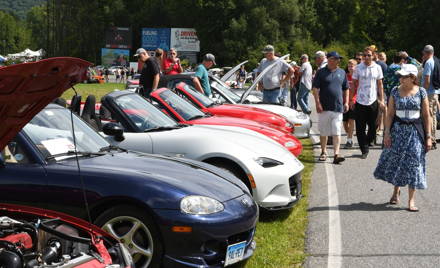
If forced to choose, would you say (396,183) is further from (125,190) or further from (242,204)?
(125,190)

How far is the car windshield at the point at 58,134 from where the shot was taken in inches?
218

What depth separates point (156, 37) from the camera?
8875 centimetres

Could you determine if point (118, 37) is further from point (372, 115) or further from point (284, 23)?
point (372, 115)

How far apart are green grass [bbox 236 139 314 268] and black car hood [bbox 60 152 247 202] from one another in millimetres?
671

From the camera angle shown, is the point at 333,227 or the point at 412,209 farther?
the point at 412,209

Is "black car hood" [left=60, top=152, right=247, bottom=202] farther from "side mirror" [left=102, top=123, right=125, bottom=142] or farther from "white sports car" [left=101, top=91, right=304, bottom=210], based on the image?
"white sports car" [left=101, top=91, right=304, bottom=210]

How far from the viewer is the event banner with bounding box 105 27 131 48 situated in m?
92.9

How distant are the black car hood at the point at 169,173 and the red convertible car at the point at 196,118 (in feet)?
10.9

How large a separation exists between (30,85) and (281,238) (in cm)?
374

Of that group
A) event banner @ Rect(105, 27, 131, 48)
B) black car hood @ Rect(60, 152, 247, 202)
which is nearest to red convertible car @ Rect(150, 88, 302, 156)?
black car hood @ Rect(60, 152, 247, 202)

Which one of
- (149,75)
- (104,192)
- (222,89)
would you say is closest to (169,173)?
(104,192)

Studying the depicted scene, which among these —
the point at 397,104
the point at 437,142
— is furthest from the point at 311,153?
the point at 397,104

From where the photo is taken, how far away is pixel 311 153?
12617 millimetres

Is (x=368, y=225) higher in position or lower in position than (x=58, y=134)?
lower
